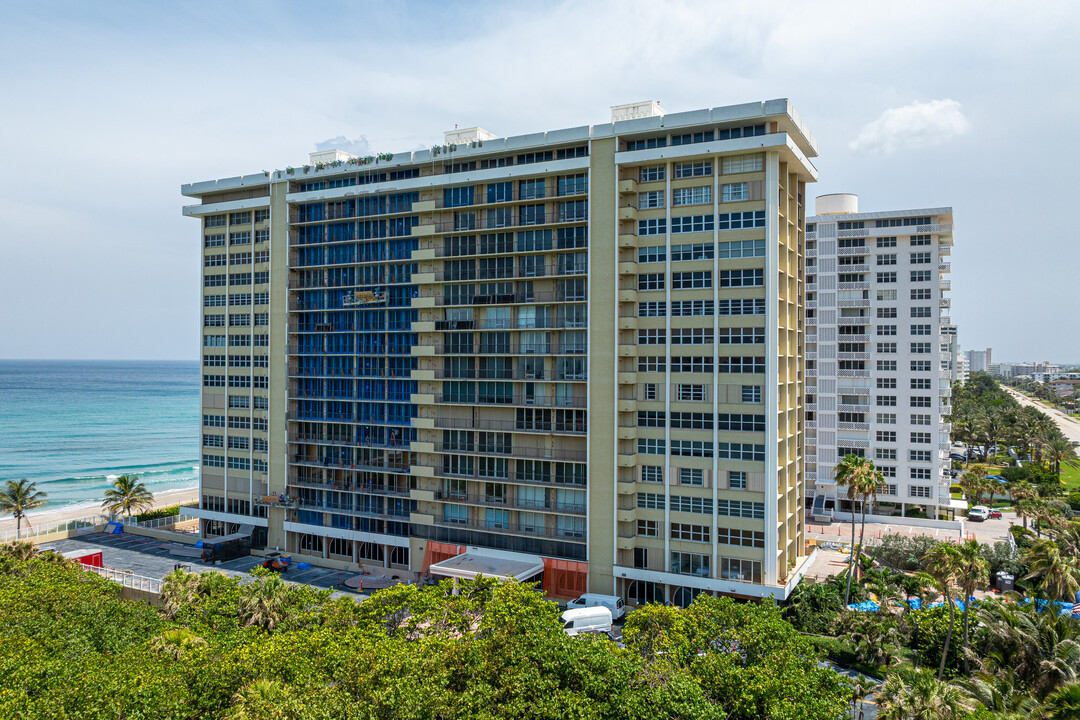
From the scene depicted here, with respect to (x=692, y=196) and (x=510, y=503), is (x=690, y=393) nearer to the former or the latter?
(x=692, y=196)

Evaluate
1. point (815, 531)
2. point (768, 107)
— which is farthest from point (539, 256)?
point (815, 531)

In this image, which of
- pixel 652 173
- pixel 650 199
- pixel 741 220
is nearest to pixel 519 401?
pixel 650 199

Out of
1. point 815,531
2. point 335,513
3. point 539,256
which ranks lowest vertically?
point 815,531

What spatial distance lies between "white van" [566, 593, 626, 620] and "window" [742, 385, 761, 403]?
62.8 feet

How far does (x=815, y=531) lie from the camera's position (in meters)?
88.9

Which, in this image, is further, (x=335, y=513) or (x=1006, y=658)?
(x=335, y=513)

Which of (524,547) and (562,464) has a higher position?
(562,464)

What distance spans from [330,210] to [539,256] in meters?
25.5

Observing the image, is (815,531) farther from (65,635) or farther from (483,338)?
(65,635)

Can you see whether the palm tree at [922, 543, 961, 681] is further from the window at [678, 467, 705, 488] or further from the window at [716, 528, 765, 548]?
the window at [678, 467, 705, 488]

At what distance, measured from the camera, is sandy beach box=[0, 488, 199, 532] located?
331ft

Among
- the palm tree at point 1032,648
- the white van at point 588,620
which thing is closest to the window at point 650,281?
the white van at point 588,620

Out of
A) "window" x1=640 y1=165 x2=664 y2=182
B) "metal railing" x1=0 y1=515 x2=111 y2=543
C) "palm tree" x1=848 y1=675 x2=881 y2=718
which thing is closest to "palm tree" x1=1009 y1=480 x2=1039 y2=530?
"palm tree" x1=848 y1=675 x2=881 y2=718

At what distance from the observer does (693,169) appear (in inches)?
2263
